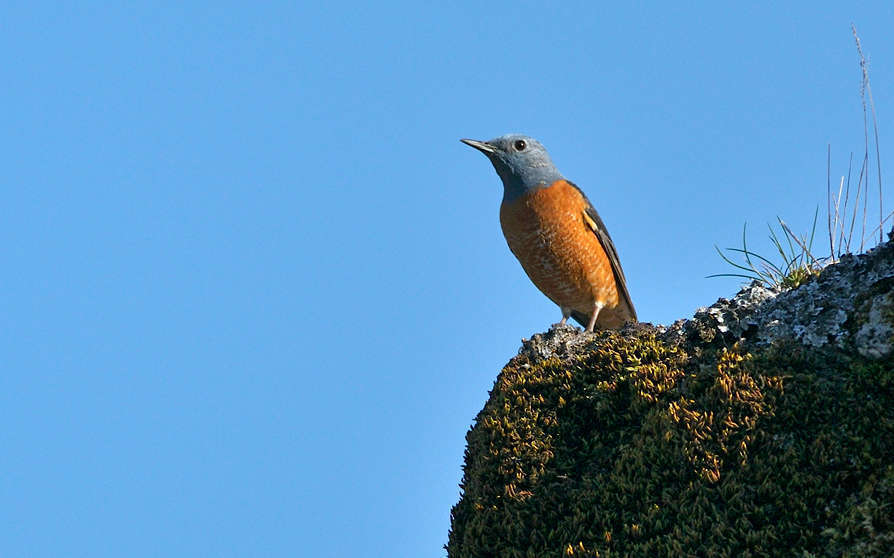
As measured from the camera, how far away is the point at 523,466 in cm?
598

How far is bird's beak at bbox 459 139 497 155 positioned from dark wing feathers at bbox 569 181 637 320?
895 mm

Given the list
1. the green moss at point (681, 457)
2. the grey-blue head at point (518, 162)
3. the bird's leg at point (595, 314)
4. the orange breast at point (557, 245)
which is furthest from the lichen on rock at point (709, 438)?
the grey-blue head at point (518, 162)

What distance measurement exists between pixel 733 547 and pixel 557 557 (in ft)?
3.25

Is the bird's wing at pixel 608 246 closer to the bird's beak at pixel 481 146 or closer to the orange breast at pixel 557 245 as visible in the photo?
the orange breast at pixel 557 245

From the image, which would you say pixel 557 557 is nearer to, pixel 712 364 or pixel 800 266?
pixel 712 364

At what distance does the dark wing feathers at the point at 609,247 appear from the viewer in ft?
31.8

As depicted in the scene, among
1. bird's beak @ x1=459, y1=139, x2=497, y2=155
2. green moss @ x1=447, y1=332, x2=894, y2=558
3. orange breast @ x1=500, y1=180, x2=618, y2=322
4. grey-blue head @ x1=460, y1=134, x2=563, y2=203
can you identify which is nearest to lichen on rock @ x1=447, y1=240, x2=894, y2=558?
green moss @ x1=447, y1=332, x2=894, y2=558

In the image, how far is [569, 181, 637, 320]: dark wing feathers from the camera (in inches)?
381

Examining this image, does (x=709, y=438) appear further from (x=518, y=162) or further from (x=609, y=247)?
(x=518, y=162)

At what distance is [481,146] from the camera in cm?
966

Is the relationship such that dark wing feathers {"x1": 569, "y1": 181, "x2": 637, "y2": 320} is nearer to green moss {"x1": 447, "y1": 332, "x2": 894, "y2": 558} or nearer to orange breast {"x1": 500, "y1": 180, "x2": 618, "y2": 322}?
orange breast {"x1": 500, "y1": 180, "x2": 618, "y2": 322}

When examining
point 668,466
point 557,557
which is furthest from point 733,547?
point 557,557

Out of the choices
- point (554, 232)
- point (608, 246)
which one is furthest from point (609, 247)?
point (554, 232)

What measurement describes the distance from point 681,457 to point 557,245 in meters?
4.10
